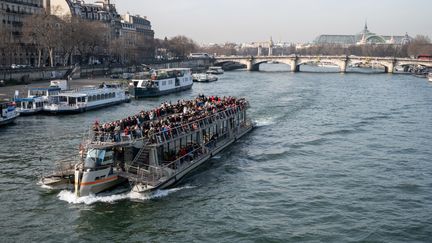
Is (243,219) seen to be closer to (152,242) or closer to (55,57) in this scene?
(152,242)

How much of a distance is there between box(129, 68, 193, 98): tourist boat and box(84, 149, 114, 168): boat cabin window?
48.1 m

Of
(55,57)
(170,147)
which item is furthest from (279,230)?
(55,57)

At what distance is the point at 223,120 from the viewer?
36844 mm

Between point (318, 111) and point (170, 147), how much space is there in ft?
106

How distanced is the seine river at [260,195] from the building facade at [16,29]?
143 ft

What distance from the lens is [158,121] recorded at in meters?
30.4

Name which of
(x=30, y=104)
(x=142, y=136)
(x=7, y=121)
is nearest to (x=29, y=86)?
(x=30, y=104)

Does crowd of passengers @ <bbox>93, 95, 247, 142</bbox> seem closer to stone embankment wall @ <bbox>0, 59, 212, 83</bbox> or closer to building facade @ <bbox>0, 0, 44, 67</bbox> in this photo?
stone embankment wall @ <bbox>0, 59, 212, 83</bbox>

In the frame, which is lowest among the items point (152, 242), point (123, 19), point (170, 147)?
point (152, 242)

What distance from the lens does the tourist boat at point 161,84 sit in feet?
238

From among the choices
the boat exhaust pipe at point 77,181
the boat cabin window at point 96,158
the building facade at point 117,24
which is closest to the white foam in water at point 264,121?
the boat cabin window at point 96,158

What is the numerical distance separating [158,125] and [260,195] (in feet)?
23.3

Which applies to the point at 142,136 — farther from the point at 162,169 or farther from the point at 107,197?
the point at 107,197

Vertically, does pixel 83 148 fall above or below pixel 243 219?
above
